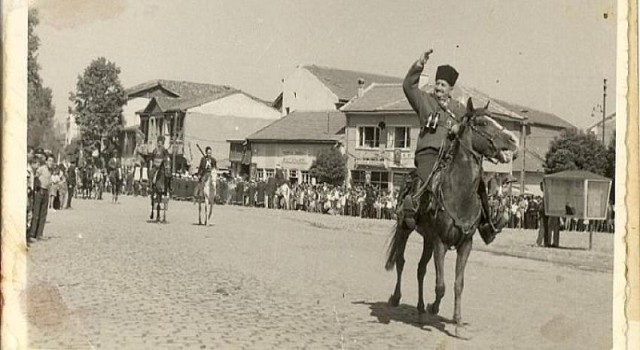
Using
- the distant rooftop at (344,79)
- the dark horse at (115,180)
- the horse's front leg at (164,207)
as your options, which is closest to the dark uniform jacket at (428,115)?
the distant rooftop at (344,79)

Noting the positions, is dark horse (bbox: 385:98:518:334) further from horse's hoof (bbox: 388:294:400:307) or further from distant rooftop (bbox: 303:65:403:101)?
distant rooftop (bbox: 303:65:403:101)

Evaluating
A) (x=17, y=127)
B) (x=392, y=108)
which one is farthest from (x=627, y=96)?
(x=17, y=127)

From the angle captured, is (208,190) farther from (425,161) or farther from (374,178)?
(425,161)

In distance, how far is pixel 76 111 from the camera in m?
7.09

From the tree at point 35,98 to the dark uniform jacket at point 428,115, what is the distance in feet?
9.20

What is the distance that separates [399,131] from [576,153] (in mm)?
1435

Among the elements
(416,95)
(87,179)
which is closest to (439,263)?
(416,95)

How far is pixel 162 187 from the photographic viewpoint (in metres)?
8.47

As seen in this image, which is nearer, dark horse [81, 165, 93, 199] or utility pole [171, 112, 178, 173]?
dark horse [81, 165, 93, 199]

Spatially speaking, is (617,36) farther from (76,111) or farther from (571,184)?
(76,111)

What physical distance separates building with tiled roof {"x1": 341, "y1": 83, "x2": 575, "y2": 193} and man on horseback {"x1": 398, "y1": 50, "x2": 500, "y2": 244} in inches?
9.3

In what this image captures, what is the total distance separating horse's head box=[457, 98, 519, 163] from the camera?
5.77 m

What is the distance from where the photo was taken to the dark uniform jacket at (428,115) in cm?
604

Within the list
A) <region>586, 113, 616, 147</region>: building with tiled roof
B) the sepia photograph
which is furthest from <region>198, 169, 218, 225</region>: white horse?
<region>586, 113, 616, 147</region>: building with tiled roof
